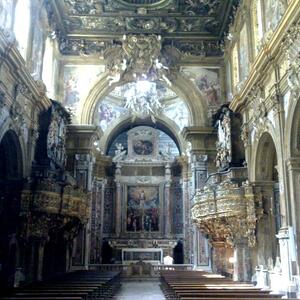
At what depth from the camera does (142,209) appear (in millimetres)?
24391

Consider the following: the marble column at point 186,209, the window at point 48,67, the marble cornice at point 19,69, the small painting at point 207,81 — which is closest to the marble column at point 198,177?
the small painting at point 207,81

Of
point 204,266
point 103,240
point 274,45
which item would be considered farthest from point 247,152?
point 103,240

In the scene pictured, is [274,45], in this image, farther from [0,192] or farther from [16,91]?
[0,192]

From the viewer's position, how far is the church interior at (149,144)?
11156mm

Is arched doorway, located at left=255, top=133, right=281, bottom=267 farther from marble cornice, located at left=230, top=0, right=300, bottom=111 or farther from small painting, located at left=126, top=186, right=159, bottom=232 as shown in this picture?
small painting, located at left=126, top=186, right=159, bottom=232

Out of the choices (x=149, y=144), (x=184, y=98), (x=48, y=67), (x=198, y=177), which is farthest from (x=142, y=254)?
(x=48, y=67)

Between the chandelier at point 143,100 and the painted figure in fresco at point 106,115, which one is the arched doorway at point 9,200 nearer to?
the painted figure in fresco at point 106,115

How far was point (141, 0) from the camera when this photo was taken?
659 inches

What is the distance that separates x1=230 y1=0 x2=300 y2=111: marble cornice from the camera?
31.6ft

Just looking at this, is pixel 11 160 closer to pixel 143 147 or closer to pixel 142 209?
pixel 142 209

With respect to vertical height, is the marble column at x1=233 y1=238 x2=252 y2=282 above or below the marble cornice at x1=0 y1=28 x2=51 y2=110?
below

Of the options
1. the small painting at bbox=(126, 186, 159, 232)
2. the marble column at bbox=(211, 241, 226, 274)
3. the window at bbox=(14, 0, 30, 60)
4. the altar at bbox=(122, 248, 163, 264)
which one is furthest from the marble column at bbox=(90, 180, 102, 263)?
the window at bbox=(14, 0, 30, 60)

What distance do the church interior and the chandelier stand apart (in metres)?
0.07

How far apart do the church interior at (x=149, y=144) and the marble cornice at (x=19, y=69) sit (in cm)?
4
